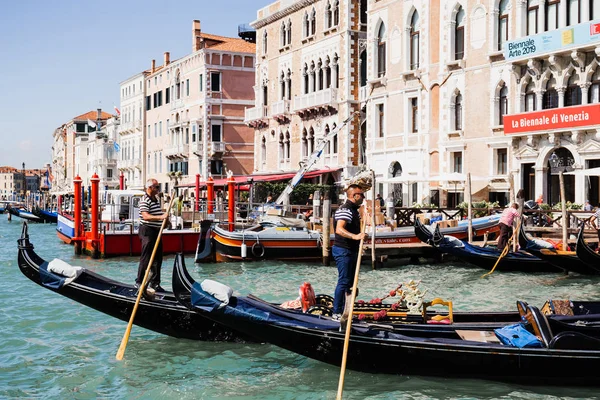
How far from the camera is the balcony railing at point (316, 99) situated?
901 inches

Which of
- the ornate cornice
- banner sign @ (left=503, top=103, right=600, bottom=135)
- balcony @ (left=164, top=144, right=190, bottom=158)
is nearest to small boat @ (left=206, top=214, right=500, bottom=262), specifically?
banner sign @ (left=503, top=103, right=600, bottom=135)

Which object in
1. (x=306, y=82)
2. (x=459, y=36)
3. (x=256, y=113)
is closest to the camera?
(x=459, y=36)

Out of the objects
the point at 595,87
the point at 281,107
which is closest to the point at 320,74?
the point at 281,107

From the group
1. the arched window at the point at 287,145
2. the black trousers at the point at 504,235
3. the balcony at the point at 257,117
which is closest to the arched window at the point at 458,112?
the black trousers at the point at 504,235

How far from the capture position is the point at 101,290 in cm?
676

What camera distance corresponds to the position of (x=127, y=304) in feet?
22.1

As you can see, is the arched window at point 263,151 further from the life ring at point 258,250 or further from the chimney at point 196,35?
the life ring at point 258,250

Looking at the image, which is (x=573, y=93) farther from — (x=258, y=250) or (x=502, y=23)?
(x=258, y=250)

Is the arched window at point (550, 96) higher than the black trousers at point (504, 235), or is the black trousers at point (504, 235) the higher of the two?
the arched window at point (550, 96)

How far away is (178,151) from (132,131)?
30.2 ft

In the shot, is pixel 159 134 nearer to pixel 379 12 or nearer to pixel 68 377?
pixel 379 12

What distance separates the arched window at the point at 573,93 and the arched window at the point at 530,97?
775 mm

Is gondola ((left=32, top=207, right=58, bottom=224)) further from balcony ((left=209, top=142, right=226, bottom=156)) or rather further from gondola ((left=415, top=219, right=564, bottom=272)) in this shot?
gondola ((left=415, top=219, right=564, bottom=272))

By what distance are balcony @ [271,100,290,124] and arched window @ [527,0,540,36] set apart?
1052 centimetres
